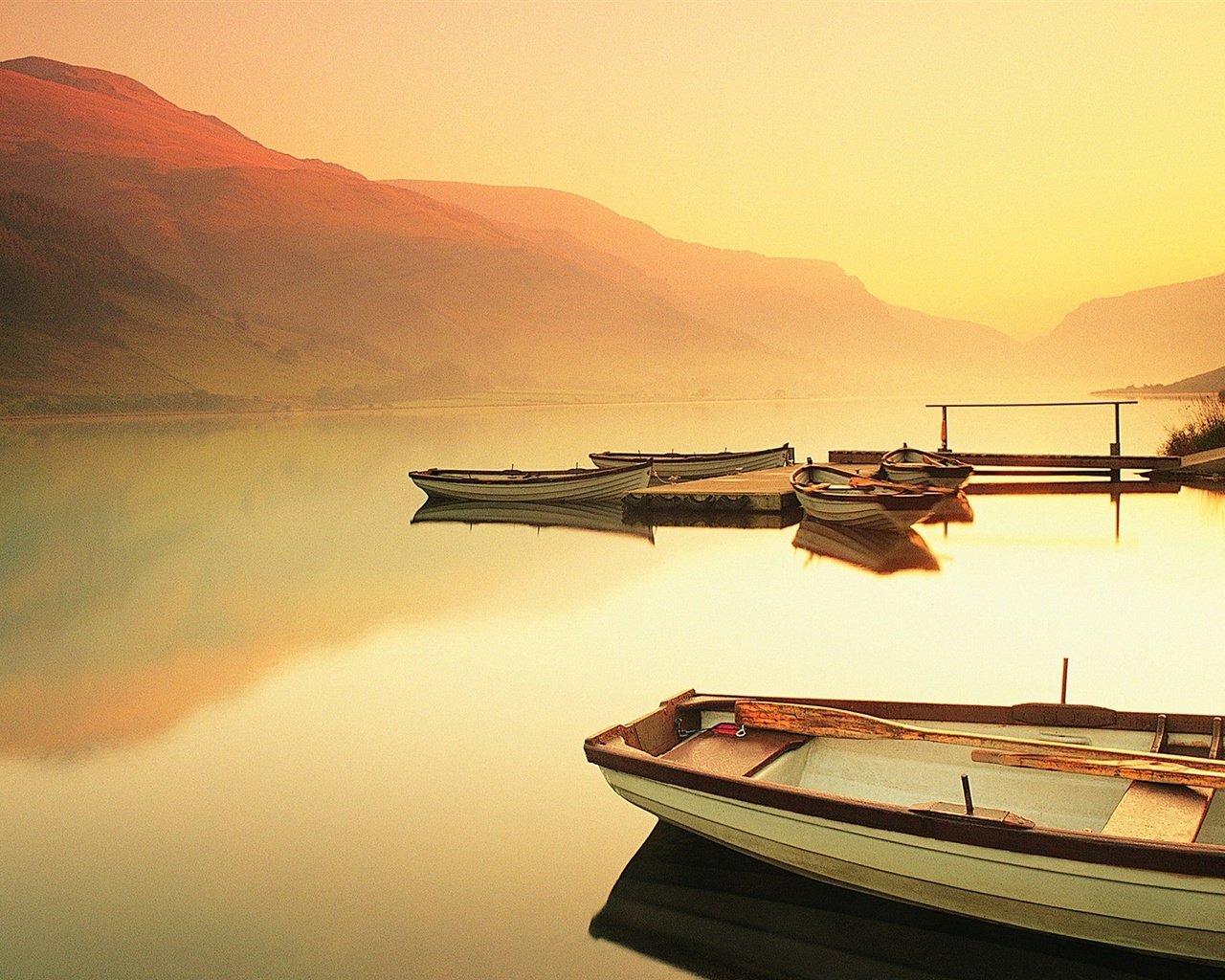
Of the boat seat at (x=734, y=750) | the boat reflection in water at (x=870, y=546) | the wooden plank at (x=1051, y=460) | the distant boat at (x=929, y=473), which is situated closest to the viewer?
the boat seat at (x=734, y=750)

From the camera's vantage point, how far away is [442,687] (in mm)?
14266

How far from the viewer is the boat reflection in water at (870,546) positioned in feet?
74.5

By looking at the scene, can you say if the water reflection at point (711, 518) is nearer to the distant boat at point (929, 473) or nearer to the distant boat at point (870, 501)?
the distant boat at point (870, 501)

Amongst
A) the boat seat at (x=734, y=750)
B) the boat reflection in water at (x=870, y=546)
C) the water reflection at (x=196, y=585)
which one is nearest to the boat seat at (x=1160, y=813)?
the boat seat at (x=734, y=750)

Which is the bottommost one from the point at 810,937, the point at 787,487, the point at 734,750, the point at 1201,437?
the point at 810,937

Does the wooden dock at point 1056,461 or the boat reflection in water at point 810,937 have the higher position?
the wooden dock at point 1056,461

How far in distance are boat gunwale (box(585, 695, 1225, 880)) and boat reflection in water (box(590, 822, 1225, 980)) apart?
0.84 metres

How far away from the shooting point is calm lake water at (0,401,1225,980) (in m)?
7.83

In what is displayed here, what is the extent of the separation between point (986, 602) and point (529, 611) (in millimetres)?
6947

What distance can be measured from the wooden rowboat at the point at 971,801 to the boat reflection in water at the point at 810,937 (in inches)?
11.6

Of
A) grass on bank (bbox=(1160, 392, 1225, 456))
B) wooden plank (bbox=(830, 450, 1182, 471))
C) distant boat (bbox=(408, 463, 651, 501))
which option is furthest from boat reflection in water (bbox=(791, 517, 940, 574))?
grass on bank (bbox=(1160, 392, 1225, 456))

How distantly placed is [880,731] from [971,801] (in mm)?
967

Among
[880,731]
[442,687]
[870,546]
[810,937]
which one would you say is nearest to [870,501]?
[870,546]

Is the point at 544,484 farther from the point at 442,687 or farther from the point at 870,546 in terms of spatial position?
the point at 442,687
